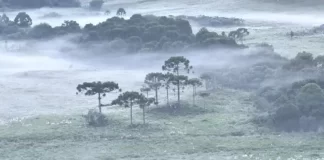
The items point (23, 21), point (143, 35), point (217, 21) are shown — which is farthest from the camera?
point (217, 21)

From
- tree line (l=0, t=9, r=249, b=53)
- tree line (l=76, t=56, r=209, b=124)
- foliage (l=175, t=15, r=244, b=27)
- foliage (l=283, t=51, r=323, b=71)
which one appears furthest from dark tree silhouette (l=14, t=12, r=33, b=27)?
foliage (l=283, t=51, r=323, b=71)

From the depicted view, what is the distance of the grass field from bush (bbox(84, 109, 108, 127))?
410 millimetres

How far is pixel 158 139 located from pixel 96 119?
16.5 feet

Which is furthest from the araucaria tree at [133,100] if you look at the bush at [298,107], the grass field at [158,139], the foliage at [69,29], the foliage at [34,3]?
the foliage at [34,3]

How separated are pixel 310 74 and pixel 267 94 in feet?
15.8

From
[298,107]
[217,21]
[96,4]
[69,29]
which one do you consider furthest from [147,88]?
[96,4]

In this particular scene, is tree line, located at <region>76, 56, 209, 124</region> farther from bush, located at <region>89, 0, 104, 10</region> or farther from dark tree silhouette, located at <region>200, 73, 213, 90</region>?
bush, located at <region>89, 0, 104, 10</region>

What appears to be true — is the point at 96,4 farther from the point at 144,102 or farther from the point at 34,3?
the point at 144,102

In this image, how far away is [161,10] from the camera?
122062mm

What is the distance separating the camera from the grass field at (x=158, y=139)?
34862 mm

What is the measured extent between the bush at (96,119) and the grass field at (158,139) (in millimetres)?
410

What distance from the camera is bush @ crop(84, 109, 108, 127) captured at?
41.2m

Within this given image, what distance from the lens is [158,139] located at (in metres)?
37.9

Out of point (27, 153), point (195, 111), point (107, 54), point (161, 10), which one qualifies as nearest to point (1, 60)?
point (107, 54)
